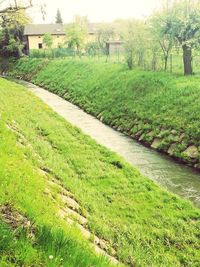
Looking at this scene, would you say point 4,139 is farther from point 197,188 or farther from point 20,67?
point 20,67

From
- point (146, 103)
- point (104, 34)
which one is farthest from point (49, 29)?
point (146, 103)

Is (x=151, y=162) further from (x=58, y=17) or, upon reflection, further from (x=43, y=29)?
(x=58, y=17)

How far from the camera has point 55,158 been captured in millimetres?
14234

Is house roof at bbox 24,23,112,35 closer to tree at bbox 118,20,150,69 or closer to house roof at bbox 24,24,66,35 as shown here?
house roof at bbox 24,24,66,35

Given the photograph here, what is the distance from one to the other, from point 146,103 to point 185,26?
8.31 m

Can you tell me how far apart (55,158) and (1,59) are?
226 feet

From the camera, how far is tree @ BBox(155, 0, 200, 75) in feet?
101

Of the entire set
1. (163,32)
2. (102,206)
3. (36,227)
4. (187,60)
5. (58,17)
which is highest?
(58,17)

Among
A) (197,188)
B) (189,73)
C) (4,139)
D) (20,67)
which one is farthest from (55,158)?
(20,67)

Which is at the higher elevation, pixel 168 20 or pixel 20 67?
pixel 168 20

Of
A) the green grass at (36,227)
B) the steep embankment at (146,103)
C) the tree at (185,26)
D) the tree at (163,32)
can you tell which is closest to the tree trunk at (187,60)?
the tree at (185,26)

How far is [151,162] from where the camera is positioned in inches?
719

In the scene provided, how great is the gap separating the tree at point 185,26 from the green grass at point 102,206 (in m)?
17.8

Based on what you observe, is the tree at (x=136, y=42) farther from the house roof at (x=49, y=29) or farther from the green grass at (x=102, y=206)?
the house roof at (x=49, y=29)
